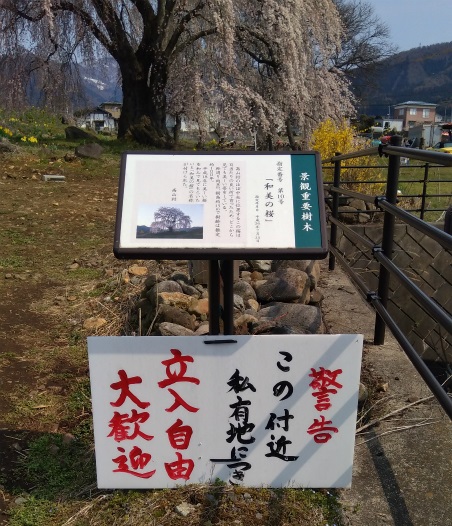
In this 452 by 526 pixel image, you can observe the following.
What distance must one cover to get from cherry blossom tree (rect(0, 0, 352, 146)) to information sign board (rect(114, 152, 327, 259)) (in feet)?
35.8

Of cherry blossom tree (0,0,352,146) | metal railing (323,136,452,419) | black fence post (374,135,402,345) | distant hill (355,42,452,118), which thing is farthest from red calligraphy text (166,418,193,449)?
distant hill (355,42,452,118)

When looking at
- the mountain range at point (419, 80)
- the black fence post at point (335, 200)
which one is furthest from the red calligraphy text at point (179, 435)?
the mountain range at point (419, 80)

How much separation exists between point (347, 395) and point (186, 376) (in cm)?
57

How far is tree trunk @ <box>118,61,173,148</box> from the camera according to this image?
13.9m

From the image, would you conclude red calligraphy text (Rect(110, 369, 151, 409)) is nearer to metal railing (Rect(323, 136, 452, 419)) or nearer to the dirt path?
the dirt path

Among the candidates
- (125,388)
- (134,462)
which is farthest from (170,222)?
(134,462)

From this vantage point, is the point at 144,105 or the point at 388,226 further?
the point at 144,105

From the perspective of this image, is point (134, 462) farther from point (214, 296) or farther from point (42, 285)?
point (42, 285)

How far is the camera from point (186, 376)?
1.93m

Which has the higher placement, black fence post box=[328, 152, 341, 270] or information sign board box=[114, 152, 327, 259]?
information sign board box=[114, 152, 327, 259]

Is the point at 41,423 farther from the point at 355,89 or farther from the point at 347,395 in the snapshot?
the point at 355,89

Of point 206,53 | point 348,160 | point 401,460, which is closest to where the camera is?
Result: point 401,460

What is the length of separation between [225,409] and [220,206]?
71cm

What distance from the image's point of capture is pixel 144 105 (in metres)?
14.4
